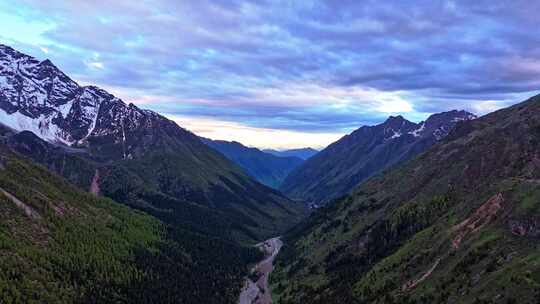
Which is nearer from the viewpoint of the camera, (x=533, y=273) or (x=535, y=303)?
(x=535, y=303)

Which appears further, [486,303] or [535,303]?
[486,303]

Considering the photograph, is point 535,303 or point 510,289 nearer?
point 535,303
